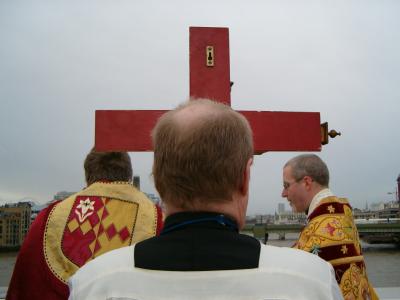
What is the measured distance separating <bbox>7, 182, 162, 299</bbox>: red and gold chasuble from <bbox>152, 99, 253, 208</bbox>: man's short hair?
56.5 inches

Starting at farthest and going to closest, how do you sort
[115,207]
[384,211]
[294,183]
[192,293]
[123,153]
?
1. [384,211]
2. [294,183]
3. [123,153]
4. [115,207]
5. [192,293]

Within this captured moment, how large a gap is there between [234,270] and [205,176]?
0.24 m

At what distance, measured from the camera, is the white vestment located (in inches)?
37.2

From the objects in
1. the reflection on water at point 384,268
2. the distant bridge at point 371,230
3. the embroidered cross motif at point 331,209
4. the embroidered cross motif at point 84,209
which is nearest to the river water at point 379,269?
the reflection on water at point 384,268

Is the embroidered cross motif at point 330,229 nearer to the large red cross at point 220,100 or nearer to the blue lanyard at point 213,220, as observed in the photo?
the large red cross at point 220,100

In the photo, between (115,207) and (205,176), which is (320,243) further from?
(205,176)

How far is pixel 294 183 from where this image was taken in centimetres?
292

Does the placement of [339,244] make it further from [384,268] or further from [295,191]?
[384,268]

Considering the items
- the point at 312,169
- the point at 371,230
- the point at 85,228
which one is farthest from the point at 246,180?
the point at 371,230

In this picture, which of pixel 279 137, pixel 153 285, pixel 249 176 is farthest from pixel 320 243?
pixel 153 285

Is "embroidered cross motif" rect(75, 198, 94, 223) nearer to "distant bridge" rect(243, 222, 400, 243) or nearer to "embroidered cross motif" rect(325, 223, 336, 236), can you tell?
"embroidered cross motif" rect(325, 223, 336, 236)

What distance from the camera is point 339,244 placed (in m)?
2.58

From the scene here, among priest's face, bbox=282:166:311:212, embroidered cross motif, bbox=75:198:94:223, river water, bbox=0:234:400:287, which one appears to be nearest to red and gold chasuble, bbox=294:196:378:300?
priest's face, bbox=282:166:311:212

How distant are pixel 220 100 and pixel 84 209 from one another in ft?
3.76
